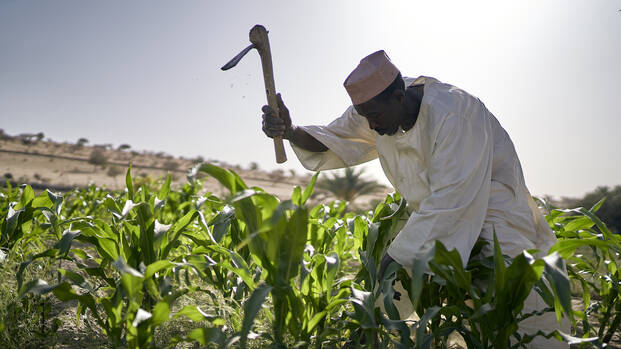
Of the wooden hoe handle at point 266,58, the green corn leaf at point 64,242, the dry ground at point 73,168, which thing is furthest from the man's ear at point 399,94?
the dry ground at point 73,168

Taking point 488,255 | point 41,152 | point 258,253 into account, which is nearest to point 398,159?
point 488,255

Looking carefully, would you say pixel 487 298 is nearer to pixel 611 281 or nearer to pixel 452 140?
pixel 452 140

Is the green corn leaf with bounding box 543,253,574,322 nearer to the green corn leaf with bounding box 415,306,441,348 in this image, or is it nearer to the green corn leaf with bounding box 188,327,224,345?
the green corn leaf with bounding box 415,306,441,348

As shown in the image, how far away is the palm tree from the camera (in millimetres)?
10055

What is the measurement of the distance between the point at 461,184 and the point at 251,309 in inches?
35.4

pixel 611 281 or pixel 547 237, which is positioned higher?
pixel 547 237

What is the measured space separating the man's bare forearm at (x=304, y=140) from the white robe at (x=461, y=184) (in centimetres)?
44

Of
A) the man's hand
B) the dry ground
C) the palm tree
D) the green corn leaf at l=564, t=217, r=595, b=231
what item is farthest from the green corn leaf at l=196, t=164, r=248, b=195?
the dry ground

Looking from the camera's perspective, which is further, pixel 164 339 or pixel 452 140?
pixel 164 339

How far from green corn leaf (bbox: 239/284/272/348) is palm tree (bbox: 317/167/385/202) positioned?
29.3ft

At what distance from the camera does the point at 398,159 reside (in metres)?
1.86

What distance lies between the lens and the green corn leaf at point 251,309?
41.8 inches

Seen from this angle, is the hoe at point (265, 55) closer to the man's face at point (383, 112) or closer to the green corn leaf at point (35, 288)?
the man's face at point (383, 112)

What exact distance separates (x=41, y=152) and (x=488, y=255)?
27.3 meters
